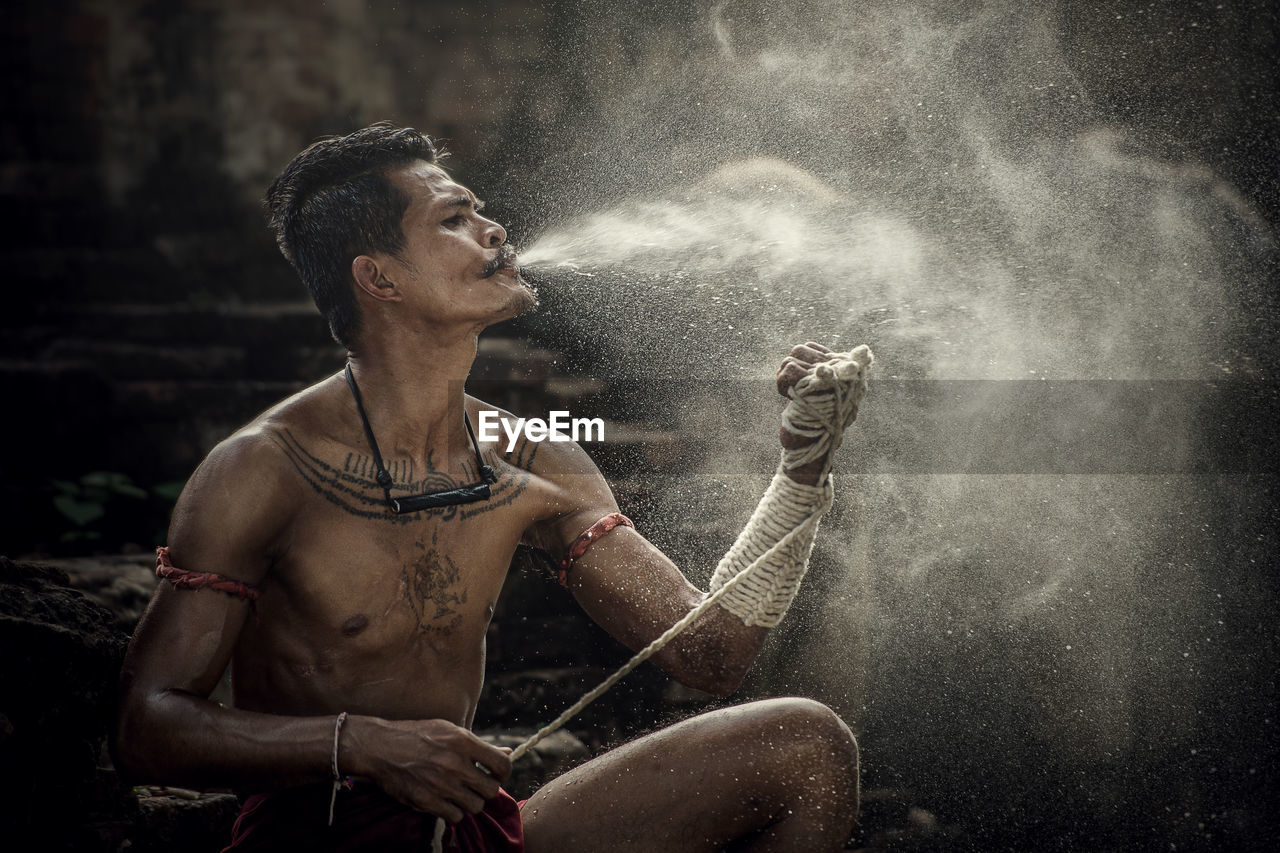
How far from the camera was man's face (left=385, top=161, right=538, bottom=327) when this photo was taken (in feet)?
8.81

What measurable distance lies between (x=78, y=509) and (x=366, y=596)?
11.0 ft

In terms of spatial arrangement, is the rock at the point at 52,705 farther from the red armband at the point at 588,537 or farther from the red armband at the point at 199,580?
the red armband at the point at 588,537

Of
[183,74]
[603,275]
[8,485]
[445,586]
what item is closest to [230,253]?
[183,74]

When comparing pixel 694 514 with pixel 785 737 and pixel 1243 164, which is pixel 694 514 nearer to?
pixel 785 737

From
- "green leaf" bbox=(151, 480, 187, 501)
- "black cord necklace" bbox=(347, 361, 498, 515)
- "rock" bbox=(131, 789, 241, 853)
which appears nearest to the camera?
"black cord necklace" bbox=(347, 361, 498, 515)

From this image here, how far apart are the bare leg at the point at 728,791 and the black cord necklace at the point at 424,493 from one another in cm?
77

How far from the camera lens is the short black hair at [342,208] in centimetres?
275

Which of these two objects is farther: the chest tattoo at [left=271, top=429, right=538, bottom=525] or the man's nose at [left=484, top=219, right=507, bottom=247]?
the man's nose at [left=484, top=219, right=507, bottom=247]

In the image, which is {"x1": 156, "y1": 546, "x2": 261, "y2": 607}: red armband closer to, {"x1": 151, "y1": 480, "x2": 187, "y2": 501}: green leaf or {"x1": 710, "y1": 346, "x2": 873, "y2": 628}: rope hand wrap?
{"x1": 710, "y1": 346, "x2": 873, "y2": 628}: rope hand wrap

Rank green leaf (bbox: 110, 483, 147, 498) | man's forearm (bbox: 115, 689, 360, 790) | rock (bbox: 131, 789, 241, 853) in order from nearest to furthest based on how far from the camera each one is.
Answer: man's forearm (bbox: 115, 689, 360, 790) → rock (bbox: 131, 789, 241, 853) → green leaf (bbox: 110, 483, 147, 498)

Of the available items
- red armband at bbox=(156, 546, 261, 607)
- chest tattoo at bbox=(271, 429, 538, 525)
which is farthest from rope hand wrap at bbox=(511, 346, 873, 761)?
red armband at bbox=(156, 546, 261, 607)

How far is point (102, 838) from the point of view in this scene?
2729 millimetres

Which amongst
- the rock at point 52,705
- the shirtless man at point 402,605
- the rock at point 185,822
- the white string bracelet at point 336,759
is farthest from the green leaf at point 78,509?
the white string bracelet at point 336,759

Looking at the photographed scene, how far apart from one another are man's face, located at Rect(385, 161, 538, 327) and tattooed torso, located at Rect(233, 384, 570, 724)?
0.41 metres
